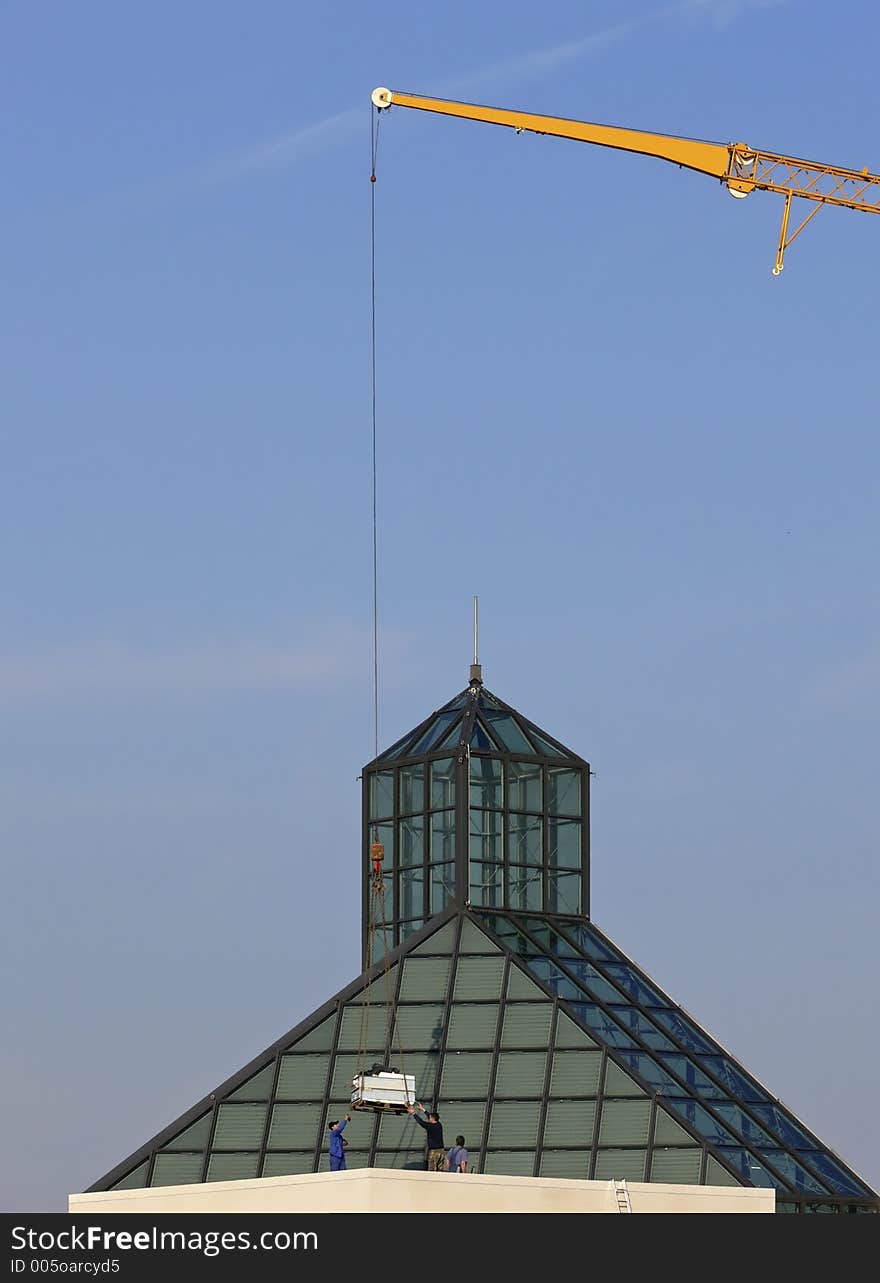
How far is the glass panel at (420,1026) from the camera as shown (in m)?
84.7

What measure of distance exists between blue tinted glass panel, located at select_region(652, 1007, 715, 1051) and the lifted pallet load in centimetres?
1320

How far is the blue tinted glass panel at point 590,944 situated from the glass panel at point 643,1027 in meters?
3.68

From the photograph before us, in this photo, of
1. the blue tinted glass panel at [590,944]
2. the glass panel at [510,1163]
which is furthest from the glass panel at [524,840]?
the glass panel at [510,1163]

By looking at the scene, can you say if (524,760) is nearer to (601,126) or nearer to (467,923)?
(467,923)

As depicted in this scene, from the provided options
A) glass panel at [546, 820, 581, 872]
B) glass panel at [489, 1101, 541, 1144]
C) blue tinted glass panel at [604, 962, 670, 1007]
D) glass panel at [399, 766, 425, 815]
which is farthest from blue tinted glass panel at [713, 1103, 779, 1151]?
glass panel at [399, 766, 425, 815]

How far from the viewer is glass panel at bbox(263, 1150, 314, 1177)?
270ft

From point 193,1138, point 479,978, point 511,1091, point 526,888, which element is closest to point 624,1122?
point 511,1091

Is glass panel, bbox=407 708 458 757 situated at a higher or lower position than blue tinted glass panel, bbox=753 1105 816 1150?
higher

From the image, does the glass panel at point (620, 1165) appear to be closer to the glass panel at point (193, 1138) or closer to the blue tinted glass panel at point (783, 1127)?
the blue tinted glass panel at point (783, 1127)

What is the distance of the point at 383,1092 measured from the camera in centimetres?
7569

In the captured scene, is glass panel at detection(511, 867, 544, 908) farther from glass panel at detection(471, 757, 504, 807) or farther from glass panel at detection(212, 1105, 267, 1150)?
glass panel at detection(212, 1105, 267, 1150)

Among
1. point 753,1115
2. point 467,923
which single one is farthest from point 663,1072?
point 467,923

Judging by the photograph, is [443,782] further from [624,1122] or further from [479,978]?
[624,1122]
